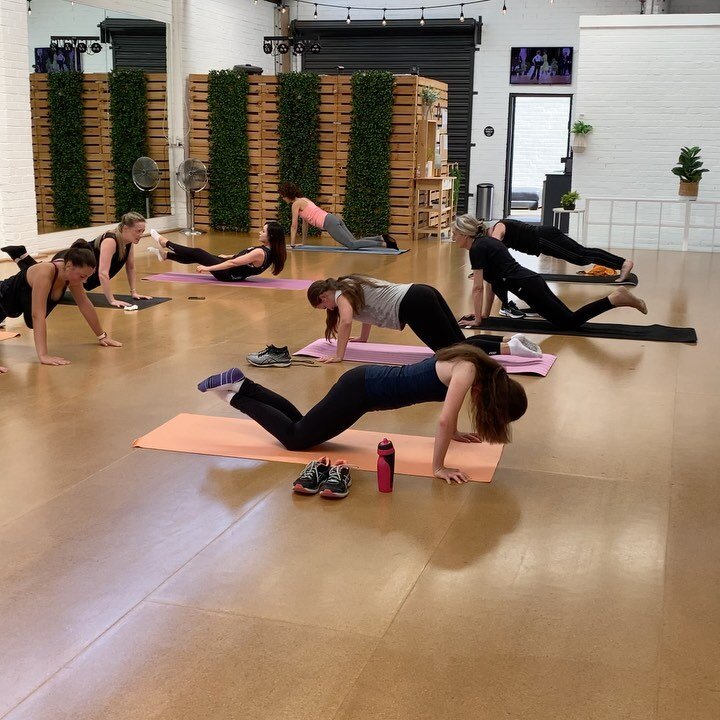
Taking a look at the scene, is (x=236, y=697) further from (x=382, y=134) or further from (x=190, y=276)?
(x=382, y=134)

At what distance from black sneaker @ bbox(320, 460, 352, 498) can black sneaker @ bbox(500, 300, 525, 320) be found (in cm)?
411

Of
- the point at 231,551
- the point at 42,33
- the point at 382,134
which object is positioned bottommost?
the point at 231,551

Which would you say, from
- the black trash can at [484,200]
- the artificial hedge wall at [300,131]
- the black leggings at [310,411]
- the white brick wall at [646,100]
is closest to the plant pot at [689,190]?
the white brick wall at [646,100]

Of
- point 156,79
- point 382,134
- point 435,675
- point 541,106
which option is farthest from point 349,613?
point 541,106

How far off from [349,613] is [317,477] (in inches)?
42.1

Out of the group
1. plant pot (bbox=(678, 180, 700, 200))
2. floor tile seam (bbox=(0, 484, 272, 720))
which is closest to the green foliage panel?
plant pot (bbox=(678, 180, 700, 200))

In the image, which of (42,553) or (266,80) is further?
(266,80)

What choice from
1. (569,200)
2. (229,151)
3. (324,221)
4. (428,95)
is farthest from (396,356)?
(229,151)

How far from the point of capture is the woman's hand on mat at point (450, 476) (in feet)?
13.2

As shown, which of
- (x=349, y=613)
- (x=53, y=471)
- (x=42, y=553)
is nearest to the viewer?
(x=349, y=613)

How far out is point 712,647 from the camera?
2.72 metres

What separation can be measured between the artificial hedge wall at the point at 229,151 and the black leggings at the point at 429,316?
27.9 ft

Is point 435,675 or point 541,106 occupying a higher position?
point 541,106

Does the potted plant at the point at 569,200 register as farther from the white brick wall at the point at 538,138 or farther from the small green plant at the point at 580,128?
the white brick wall at the point at 538,138
